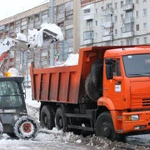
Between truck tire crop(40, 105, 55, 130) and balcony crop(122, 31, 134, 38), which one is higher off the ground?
balcony crop(122, 31, 134, 38)

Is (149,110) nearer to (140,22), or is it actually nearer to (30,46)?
(30,46)

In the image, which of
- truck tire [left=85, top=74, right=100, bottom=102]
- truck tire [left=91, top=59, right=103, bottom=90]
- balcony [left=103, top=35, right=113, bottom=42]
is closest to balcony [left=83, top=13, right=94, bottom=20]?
balcony [left=103, top=35, right=113, bottom=42]

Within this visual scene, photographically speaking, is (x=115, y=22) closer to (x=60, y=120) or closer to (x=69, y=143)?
(x=60, y=120)

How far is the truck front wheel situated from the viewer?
12.2 m

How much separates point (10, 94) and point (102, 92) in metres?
2.64

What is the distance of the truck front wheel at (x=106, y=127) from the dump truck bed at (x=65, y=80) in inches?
60.6

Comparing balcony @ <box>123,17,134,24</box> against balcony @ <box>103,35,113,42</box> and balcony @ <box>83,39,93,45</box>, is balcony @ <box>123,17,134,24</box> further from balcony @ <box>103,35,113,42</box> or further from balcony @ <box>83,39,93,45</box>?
balcony @ <box>83,39,93,45</box>

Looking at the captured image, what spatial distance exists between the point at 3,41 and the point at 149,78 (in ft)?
15.4

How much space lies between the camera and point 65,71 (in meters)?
14.9

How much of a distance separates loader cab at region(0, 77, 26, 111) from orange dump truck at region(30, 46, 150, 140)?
1988 millimetres

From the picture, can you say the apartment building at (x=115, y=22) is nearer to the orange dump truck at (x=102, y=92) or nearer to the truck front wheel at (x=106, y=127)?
the orange dump truck at (x=102, y=92)

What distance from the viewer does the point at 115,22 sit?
66312 mm

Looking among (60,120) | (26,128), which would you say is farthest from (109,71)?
(60,120)

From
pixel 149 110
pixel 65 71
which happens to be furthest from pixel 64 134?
pixel 149 110
